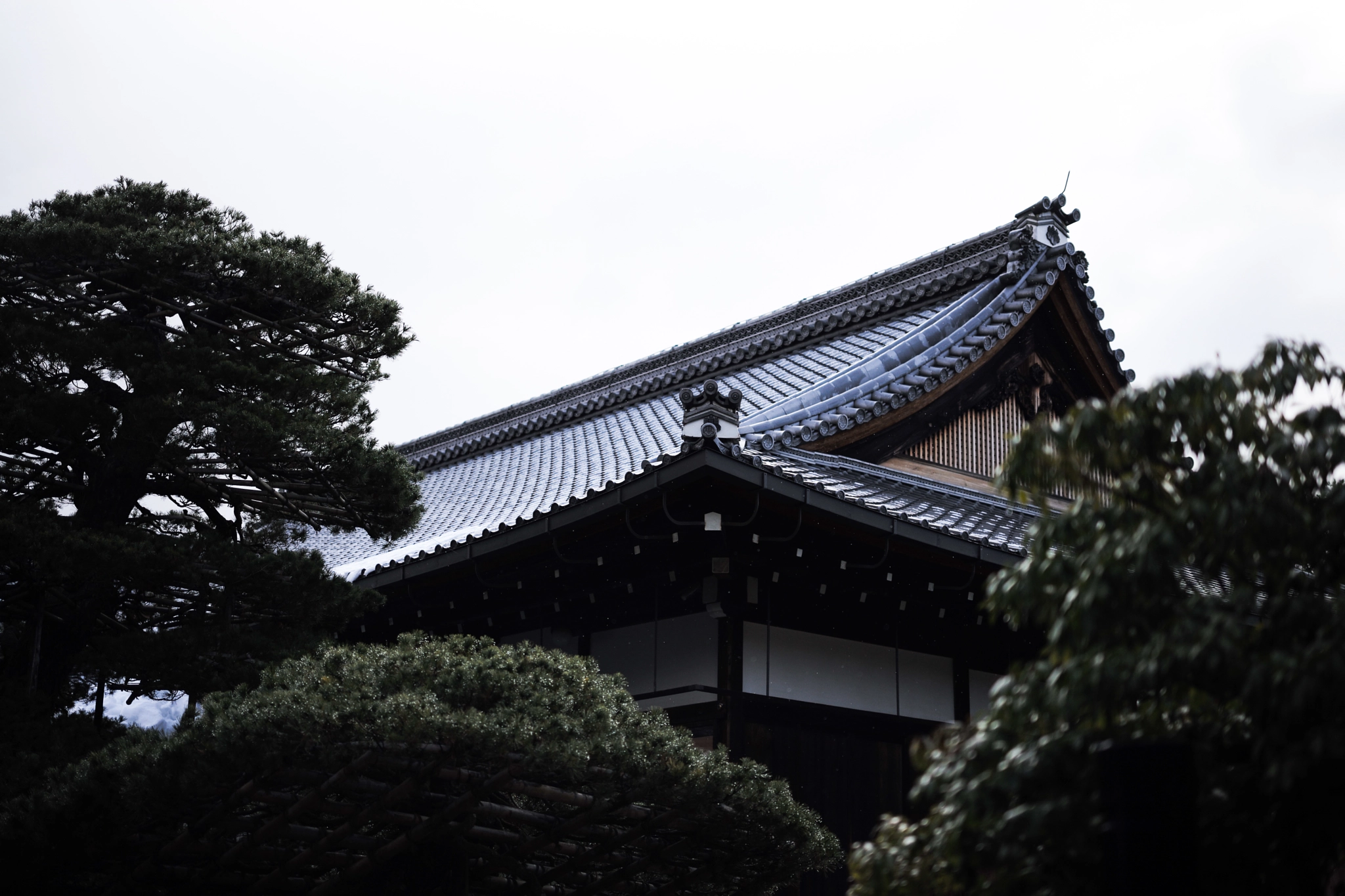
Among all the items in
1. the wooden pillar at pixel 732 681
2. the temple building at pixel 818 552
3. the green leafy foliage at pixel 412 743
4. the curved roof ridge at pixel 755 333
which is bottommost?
the green leafy foliage at pixel 412 743

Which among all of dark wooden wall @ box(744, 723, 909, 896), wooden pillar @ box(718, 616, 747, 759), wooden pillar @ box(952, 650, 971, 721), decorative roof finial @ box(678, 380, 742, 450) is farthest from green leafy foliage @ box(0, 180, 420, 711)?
wooden pillar @ box(952, 650, 971, 721)

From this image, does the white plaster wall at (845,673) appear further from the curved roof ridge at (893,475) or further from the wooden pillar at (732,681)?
the curved roof ridge at (893,475)

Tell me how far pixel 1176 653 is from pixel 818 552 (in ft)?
A: 19.9

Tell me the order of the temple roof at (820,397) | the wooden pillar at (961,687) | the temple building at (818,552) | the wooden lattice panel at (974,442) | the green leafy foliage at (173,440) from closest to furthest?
the green leafy foliage at (173,440) < the temple building at (818,552) < the wooden pillar at (961,687) < the temple roof at (820,397) < the wooden lattice panel at (974,442)

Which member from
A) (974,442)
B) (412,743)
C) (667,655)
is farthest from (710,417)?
(974,442)

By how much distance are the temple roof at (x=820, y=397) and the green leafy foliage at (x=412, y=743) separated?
85.7 inches

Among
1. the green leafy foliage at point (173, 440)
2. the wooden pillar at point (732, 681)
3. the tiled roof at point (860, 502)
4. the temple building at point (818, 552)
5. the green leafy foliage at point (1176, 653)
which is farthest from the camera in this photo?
the wooden pillar at point (732, 681)

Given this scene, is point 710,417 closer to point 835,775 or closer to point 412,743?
point 412,743

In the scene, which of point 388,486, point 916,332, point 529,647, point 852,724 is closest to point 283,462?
point 388,486

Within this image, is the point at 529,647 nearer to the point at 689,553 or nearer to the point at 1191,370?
the point at 689,553

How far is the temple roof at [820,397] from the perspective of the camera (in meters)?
10.8

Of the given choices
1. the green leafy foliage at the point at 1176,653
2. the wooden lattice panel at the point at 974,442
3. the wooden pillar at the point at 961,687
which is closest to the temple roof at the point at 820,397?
the wooden lattice panel at the point at 974,442

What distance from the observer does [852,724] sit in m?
10.1

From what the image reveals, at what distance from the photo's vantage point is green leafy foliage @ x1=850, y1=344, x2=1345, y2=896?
3305mm
